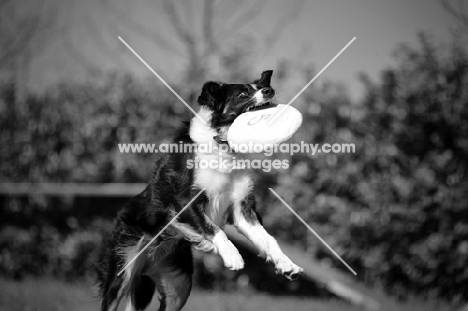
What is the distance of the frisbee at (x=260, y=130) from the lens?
13.2 ft

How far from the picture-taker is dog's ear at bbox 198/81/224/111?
428cm

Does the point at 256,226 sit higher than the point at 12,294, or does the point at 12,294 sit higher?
the point at 256,226

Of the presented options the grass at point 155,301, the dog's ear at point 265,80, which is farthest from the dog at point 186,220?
the grass at point 155,301

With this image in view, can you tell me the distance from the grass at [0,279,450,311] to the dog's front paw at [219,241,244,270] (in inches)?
84.5

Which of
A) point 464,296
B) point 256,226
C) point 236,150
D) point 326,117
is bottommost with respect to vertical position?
point 464,296

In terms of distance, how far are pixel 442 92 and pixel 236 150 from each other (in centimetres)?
390

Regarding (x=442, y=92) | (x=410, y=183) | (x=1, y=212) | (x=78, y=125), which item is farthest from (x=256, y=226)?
(x=1, y=212)

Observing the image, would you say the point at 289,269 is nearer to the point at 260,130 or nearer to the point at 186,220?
the point at 186,220

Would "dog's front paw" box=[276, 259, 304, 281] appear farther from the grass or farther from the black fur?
the grass

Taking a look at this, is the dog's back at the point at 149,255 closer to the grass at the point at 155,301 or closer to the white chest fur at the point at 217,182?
the white chest fur at the point at 217,182

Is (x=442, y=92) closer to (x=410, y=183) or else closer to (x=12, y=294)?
(x=410, y=183)

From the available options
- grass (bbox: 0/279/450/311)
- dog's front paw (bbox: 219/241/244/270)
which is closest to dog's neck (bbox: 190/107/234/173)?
dog's front paw (bbox: 219/241/244/270)

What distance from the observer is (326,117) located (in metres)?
7.46

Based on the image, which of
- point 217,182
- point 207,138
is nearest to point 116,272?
point 217,182
